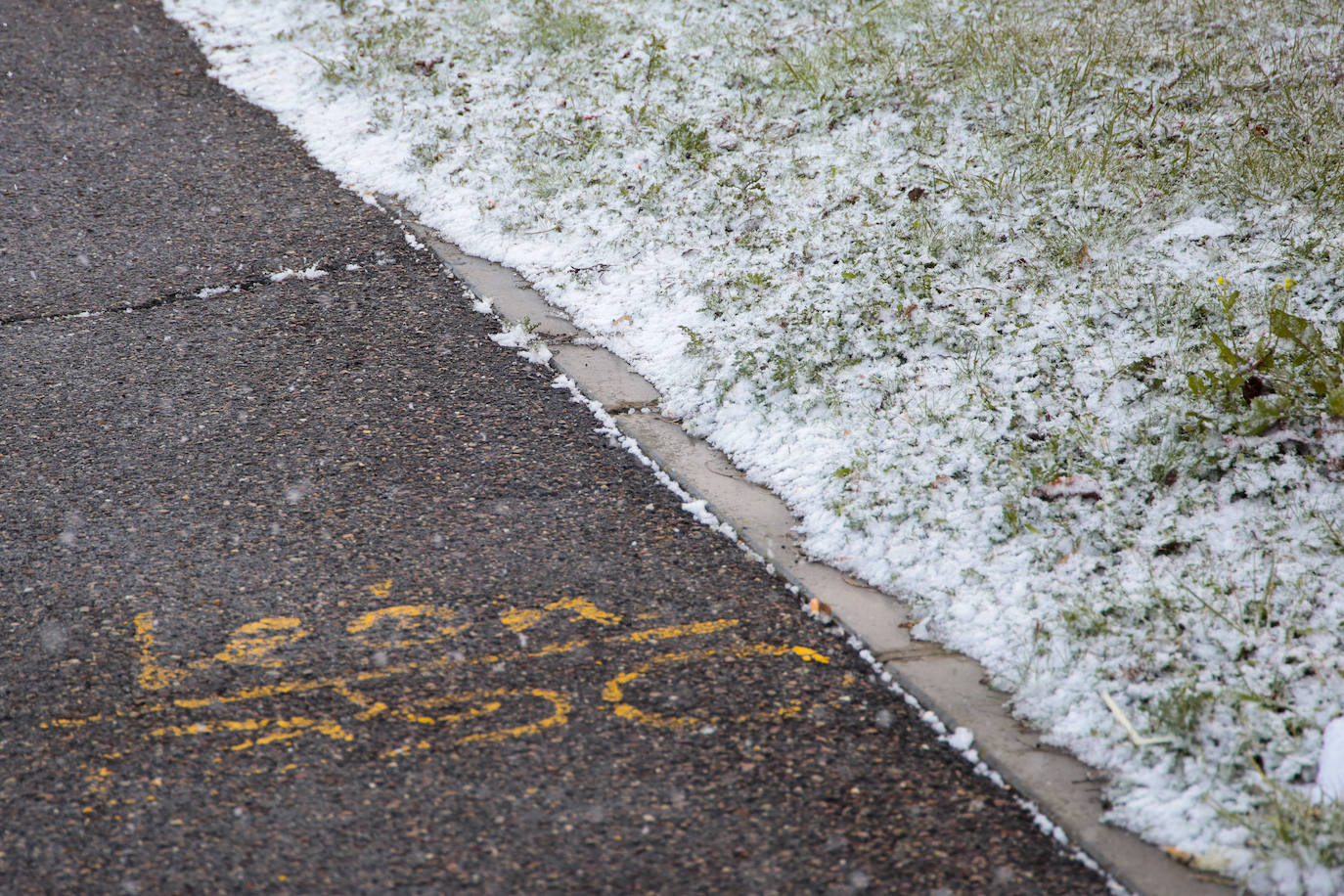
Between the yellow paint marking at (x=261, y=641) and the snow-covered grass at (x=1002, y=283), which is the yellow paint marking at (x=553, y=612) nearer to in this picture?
the yellow paint marking at (x=261, y=641)

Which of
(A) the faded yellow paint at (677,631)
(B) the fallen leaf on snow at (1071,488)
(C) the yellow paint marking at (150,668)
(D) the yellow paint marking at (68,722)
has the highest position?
(B) the fallen leaf on snow at (1071,488)

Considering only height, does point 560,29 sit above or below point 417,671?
above

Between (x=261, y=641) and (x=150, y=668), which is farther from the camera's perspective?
(x=261, y=641)

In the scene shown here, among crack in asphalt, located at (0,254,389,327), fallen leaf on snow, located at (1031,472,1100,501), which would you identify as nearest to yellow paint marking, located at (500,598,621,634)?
fallen leaf on snow, located at (1031,472,1100,501)

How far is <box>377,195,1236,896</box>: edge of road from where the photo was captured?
2.36 metres

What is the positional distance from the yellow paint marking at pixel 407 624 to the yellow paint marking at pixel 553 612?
0.46ft

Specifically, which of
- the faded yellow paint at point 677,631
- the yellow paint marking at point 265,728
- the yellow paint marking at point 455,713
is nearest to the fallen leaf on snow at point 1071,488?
the faded yellow paint at point 677,631

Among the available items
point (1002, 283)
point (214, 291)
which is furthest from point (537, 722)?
point (214, 291)

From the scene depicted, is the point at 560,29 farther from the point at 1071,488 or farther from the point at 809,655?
the point at 809,655

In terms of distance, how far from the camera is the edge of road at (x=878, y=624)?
2.36 m

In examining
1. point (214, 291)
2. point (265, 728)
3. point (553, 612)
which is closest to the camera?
point (265, 728)

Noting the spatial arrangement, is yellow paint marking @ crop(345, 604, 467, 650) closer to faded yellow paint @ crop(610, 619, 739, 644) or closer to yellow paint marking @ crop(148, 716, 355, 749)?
yellow paint marking @ crop(148, 716, 355, 749)

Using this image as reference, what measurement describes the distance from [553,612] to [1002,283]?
2.51 metres

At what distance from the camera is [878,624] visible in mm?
3041
